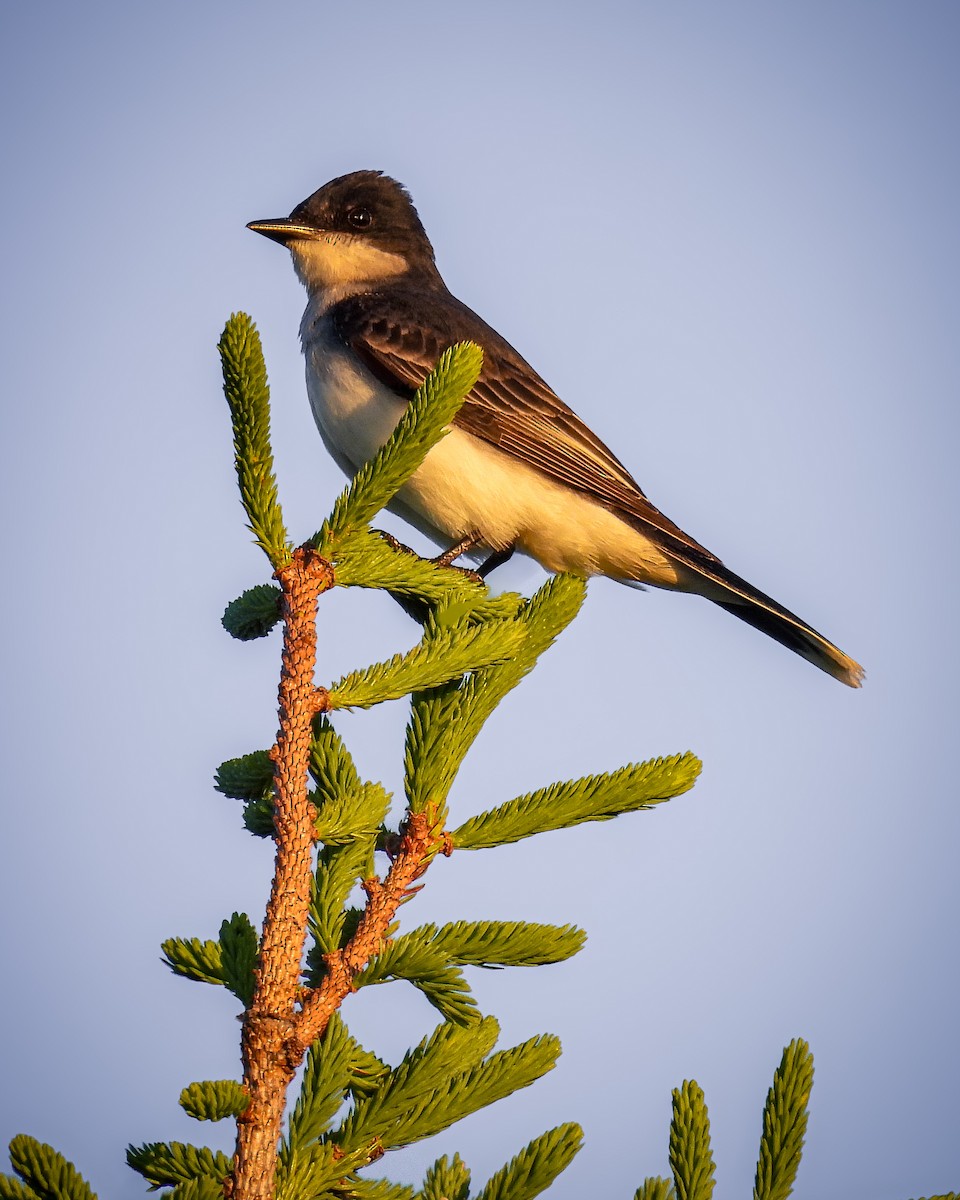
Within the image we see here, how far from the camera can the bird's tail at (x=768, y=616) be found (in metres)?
5.64

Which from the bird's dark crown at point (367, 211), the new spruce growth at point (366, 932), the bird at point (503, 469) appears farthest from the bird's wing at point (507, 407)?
the new spruce growth at point (366, 932)

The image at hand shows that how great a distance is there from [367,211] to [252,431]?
184 inches

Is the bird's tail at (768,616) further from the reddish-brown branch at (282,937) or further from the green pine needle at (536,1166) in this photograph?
the green pine needle at (536,1166)

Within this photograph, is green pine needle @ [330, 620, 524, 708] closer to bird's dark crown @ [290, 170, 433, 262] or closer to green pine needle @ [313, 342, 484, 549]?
green pine needle @ [313, 342, 484, 549]

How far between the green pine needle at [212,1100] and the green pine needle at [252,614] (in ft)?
4.92

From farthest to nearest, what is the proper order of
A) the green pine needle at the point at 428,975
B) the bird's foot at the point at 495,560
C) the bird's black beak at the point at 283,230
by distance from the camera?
the bird's black beak at the point at 283,230
the bird's foot at the point at 495,560
the green pine needle at the point at 428,975

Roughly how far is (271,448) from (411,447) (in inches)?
12.8

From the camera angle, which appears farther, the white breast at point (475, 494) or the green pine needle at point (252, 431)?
the white breast at point (475, 494)

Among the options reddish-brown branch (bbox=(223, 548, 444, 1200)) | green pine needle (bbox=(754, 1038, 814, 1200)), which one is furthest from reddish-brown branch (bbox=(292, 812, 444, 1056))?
green pine needle (bbox=(754, 1038, 814, 1200))

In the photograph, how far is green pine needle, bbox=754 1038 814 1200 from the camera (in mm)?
2035

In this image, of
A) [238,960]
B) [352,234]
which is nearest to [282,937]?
[238,960]

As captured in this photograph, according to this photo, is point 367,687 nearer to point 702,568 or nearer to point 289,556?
point 289,556

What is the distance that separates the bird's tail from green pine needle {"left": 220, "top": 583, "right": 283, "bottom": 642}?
9.27 ft

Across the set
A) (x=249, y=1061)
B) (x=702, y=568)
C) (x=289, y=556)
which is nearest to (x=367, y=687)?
(x=289, y=556)
